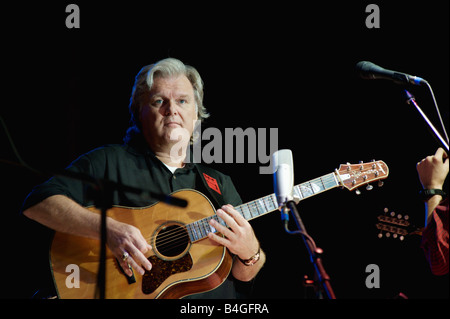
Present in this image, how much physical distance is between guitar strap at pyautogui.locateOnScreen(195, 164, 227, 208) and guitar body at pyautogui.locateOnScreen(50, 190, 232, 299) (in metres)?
0.32

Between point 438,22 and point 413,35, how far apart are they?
0.22 m

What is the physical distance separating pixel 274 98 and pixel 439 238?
6.96 feet

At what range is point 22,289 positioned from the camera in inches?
121

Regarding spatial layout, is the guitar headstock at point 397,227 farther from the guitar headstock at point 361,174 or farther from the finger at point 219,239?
the finger at point 219,239

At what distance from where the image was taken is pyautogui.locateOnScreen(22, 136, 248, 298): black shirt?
2734 millimetres

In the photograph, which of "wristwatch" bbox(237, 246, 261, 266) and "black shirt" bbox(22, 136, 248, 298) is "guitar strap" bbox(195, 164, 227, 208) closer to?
"black shirt" bbox(22, 136, 248, 298)

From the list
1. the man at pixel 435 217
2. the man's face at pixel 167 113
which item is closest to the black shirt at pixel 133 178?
the man's face at pixel 167 113

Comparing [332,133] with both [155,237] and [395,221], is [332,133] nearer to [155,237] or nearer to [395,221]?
[395,221]

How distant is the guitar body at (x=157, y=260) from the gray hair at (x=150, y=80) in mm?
959

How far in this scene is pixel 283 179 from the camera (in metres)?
1.93

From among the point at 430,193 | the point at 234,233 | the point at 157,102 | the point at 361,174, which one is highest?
the point at 157,102

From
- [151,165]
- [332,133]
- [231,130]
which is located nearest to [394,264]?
[332,133]

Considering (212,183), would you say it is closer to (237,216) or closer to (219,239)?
(237,216)

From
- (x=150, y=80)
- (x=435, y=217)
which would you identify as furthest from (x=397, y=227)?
(x=150, y=80)
